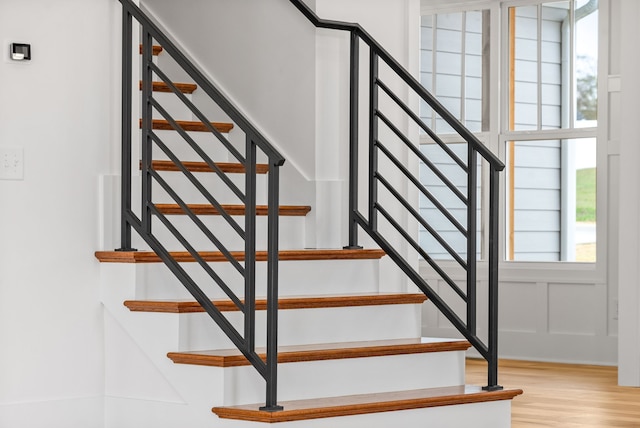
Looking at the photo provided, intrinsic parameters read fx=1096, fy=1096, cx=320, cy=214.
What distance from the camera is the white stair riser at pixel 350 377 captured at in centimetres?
399

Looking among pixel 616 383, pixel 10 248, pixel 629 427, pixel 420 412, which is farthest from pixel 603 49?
pixel 10 248

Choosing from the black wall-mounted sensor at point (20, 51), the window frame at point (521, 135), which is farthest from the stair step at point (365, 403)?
the window frame at point (521, 135)

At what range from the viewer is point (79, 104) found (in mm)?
4441

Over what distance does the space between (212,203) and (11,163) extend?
86 cm

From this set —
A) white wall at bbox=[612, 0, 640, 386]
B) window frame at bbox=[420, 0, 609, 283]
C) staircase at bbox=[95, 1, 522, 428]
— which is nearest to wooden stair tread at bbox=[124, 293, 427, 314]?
staircase at bbox=[95, 1, 522, 428]

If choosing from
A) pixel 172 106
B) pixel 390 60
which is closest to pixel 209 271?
pixel 390 60

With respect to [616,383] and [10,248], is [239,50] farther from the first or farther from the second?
[616,383]

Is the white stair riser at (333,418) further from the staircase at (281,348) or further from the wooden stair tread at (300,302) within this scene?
the wooden stair tread at (300,302)

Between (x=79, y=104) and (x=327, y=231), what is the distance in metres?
1.39

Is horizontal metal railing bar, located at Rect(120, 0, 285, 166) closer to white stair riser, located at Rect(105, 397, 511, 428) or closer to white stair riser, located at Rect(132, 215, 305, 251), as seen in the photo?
white stair riser, located at Rect(132, 215, 305, 251)

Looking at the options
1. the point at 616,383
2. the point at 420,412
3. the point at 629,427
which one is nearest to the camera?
the point at 420,412

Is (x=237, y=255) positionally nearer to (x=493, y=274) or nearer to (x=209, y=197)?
(x=209, y=197)

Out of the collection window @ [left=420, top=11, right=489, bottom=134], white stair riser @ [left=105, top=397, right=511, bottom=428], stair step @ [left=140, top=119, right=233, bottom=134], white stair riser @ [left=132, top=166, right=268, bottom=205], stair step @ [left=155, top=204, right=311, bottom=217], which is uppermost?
window @ [left=420, top=11, right=489, bottom=134]

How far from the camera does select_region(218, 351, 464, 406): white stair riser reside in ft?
13.1
